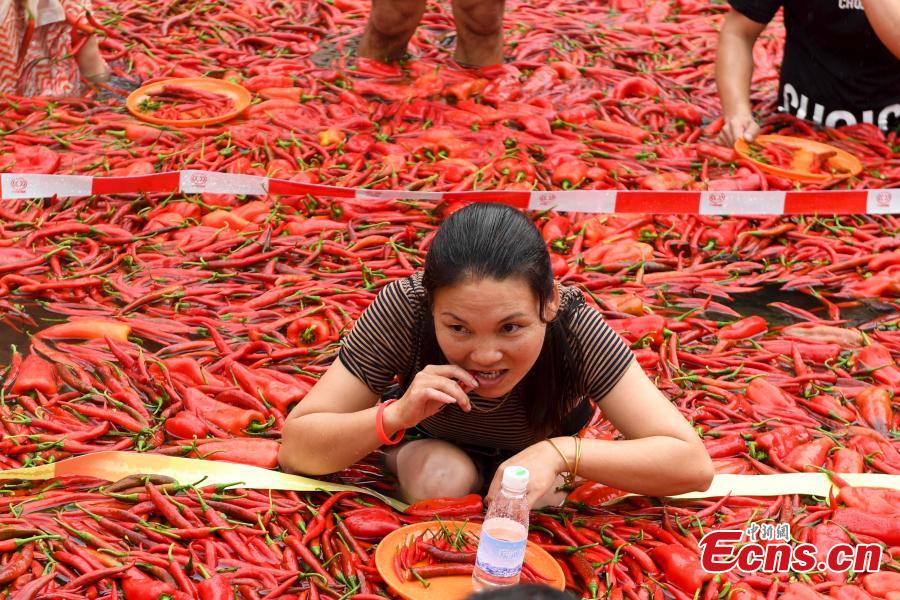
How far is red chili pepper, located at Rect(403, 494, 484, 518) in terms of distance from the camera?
9.12 feet

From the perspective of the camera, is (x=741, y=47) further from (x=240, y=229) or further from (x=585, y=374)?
(x=585, y=374)

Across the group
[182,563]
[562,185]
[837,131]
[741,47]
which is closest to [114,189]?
[562,185]

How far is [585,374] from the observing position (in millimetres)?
2699

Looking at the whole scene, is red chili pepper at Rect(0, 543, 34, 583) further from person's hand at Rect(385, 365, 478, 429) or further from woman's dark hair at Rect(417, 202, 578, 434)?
woman's dark hair at Rect(417, 202, 578, 434)

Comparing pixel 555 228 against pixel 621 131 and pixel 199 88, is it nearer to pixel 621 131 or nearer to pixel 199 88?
pixel 621 131

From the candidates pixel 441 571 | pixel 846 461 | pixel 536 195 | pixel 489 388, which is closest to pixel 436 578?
pixel 441 571

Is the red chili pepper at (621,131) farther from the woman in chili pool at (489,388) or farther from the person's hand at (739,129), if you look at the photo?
the woman in chili pool at (489,388)

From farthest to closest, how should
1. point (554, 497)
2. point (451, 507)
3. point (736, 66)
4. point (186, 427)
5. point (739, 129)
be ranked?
point (736, 66), point (739, 129), point (186, 427), point (554, 497), point (451, 507)

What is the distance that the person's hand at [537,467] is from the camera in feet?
8.23

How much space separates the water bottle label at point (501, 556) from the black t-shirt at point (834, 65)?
12.9ft

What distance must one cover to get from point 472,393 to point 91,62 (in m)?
4.01

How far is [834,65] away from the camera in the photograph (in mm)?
5547

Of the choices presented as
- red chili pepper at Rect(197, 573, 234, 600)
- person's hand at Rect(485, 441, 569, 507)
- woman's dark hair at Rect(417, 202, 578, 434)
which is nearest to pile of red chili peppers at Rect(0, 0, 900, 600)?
red chili pepper at Rect(197, 573, 234, 600)

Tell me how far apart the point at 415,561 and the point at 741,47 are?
3872mm
